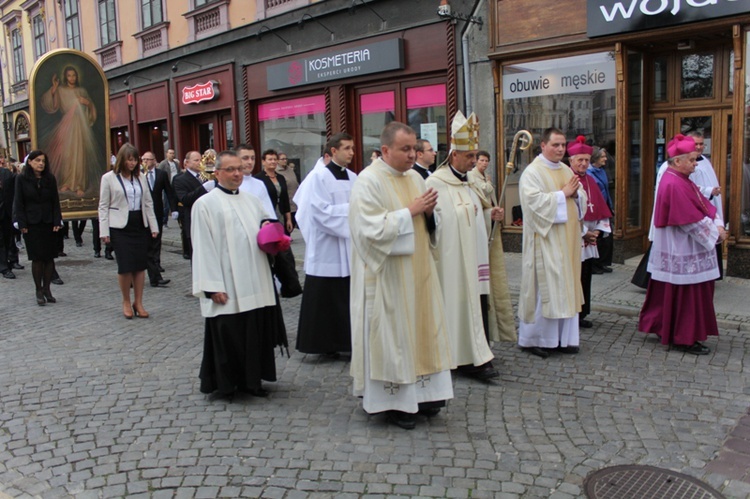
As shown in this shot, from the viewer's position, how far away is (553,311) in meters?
5.79

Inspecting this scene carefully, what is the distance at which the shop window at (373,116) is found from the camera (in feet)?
43.5

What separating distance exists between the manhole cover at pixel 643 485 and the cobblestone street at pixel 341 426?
7 centimetres

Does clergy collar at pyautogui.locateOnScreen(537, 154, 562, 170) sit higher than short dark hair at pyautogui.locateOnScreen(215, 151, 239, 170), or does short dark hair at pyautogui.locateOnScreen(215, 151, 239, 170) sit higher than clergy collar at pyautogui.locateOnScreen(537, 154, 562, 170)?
short dark hair at pyautogui.locateOnScreen(215, 151, 239, 170)

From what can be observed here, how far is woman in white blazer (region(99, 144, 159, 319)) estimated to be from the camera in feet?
25.5

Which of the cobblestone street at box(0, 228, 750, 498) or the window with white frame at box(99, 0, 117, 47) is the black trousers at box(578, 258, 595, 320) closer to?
the cobblestone street at box(0, 228, 750, 498)

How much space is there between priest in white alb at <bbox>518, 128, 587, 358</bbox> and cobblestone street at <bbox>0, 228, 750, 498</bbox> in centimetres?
24

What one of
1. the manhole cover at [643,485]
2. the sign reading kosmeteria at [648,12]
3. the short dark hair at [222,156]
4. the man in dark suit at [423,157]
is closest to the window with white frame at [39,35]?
the sign reading kosmeteria at [648,12]

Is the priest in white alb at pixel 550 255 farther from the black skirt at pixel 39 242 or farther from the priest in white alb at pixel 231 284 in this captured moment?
the black skirt at pixel 39 242

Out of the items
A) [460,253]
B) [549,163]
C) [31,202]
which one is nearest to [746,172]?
[549,163]

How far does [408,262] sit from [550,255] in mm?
2006

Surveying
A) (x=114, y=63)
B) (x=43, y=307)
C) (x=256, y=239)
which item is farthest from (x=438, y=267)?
(x=114, y=63)

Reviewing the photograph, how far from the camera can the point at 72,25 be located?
2447 centimetres

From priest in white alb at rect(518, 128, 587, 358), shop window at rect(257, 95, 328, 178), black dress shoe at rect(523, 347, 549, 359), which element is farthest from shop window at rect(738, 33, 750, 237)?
shop window at rect(257, 95, 328, 178)

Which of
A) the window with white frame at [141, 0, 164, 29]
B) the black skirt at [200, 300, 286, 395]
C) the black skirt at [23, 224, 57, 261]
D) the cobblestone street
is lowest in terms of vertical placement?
the cobblestone street
